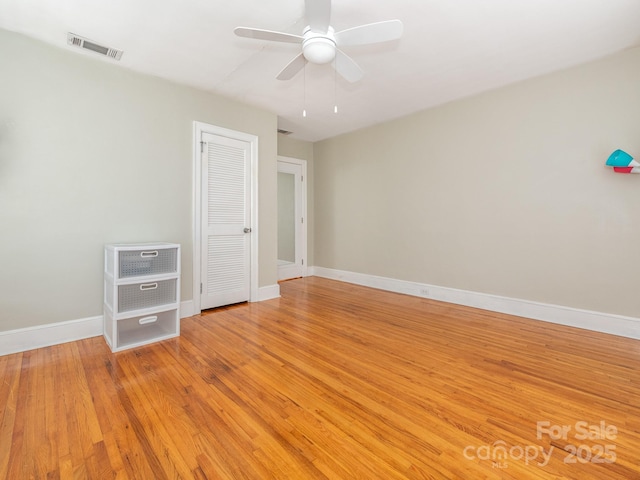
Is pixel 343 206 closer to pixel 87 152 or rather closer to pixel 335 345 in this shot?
pixel 335 345

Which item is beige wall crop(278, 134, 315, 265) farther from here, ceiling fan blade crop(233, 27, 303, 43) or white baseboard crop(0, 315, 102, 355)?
white baseboard crop(0, 315, 102, 355)

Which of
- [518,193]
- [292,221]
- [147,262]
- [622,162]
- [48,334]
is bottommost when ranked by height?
[48,334]

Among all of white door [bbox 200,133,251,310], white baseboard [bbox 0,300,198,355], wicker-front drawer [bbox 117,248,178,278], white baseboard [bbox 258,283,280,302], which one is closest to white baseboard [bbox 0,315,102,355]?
white baseboard [bbox 0,300,198,355]

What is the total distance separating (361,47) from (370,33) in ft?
2.11

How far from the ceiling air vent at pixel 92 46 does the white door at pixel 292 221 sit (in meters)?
3.19

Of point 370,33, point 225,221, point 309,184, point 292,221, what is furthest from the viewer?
point 309,184

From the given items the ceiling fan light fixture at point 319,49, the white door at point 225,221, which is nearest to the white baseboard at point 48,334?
the white door at point 225,221

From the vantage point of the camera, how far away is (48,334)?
8.67 ft

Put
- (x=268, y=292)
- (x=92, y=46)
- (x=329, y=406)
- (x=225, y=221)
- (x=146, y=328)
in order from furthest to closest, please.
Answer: (x=268, y=292), (x=225, y=221), (x=146, y=328), (x=92, y=46), (x=329, y=406)

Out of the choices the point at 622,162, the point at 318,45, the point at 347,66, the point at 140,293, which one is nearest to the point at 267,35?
the point at 318,45

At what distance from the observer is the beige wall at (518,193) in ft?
9.48

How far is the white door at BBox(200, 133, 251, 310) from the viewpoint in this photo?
3648 mm

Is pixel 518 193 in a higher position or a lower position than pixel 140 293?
higher

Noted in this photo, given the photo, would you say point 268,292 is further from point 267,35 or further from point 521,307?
point 521,307
